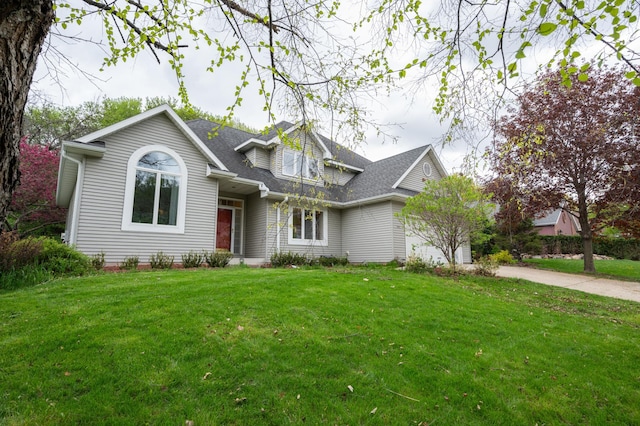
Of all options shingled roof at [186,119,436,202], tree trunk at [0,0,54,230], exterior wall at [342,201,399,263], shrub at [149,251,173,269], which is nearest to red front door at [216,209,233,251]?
shingled roof at [186,119,436,202]

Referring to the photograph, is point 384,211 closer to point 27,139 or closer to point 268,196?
point 268,196

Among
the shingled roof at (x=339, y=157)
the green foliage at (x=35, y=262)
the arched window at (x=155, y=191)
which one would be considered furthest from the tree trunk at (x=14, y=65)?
the shingled roof at (x=339, y=157)

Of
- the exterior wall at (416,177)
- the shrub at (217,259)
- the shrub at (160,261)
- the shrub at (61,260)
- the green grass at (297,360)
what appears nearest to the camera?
the green grass at (297,360)

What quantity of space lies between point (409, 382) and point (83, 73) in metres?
4.92

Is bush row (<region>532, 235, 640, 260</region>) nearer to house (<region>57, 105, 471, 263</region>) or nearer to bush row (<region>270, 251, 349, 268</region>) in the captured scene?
house (<region>57, 105, 471, 263</region>)

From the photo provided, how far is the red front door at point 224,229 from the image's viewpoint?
12906 mm

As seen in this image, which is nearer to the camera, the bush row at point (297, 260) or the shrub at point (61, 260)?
the shrub at point (61, 260)

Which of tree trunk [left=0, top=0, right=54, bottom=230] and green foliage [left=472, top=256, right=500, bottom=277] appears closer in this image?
tree trunk [left=0, top=0, right=54, bottom=230]

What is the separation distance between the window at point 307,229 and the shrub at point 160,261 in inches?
193

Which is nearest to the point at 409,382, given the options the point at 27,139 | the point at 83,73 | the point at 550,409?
the point at 550,409

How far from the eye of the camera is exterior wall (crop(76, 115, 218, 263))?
878 cm

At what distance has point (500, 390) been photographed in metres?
2.90

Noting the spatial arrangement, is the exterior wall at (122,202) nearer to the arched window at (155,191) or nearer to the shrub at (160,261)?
the arched window at (155,191)

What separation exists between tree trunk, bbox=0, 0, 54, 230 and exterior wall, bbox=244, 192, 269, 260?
34.3ft
